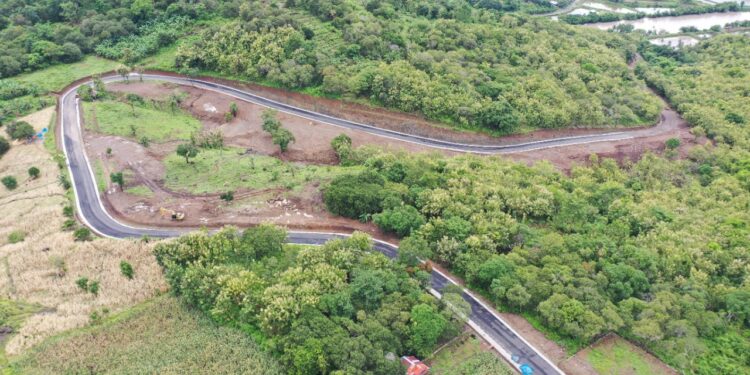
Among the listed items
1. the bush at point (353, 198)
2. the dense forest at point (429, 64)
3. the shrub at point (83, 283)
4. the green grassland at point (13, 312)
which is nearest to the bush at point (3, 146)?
the dense forest at point (429, 64)

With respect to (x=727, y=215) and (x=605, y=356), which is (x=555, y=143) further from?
(x=605, y=356)

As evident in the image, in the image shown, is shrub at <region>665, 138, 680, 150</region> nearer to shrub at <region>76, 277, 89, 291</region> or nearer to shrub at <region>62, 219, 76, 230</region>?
shrub at <region>76, 277, 89, 291</region>

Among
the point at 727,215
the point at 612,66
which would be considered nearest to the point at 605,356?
the point at 727,215

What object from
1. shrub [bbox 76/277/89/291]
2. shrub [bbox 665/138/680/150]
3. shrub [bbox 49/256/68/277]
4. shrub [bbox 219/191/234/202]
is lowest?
shrub [bbox 665/138/680/150]

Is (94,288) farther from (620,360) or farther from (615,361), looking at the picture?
(620,360)

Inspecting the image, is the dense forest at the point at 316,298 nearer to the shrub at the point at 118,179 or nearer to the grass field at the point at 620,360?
the grass field at the point at 620,360

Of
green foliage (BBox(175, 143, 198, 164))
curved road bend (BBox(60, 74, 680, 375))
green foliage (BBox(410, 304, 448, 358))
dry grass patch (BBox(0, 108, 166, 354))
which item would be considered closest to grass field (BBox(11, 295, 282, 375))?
dry grass patch (BBox(0, 108, 166, 354))
